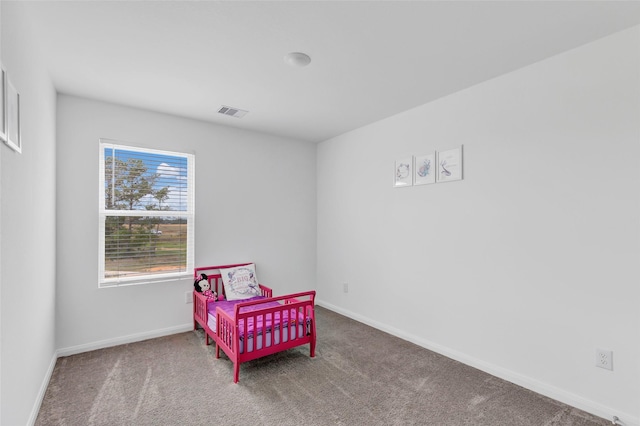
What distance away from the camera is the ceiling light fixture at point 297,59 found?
2.34m

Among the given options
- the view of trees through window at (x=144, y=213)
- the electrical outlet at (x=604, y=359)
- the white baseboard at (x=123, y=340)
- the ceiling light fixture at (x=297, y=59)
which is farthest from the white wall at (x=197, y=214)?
the electrical outlet at (x=604, y=359)

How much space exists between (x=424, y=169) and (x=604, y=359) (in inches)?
79.0

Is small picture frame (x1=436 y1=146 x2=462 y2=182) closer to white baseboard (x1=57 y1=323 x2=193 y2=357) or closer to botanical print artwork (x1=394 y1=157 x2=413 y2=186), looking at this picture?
botanical print artwork (x1=394 y1=157 x2=413 y2=186)

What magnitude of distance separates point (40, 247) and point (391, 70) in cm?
293

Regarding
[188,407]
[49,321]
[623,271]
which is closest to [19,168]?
[49,321]

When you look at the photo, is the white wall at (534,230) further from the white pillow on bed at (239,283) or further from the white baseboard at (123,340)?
the white baseboard at (123,340)

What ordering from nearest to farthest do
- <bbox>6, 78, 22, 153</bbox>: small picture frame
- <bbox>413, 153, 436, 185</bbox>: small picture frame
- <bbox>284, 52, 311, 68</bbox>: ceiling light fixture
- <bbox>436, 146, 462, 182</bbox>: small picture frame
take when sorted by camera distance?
1. <bbox>6, 78, 22, 153</bbox>: small picture frame
2. <bbox>284, 52, 311, 68</bbox>: ceiling light fixture
3. <bbox>436, 146, 462, 182</bbox>: small picture frame
4. <bbox>413, 153, 436, 185</bbox>: small picture frame

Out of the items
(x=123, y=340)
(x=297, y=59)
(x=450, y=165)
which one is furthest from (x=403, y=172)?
(x=123, y=340)

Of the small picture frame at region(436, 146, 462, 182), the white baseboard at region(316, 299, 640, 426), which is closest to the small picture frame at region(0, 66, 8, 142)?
the small picture frame at region(436, 146, 462, 182)

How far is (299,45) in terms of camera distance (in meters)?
2.22

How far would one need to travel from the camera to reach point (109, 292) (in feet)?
10.7

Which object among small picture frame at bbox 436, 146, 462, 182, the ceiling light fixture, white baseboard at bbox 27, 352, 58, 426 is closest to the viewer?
white baseboard at bbox 27, 352, 58, 426

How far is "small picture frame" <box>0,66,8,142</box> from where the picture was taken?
1.37 metres

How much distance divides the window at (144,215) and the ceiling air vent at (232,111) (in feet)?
2.33
